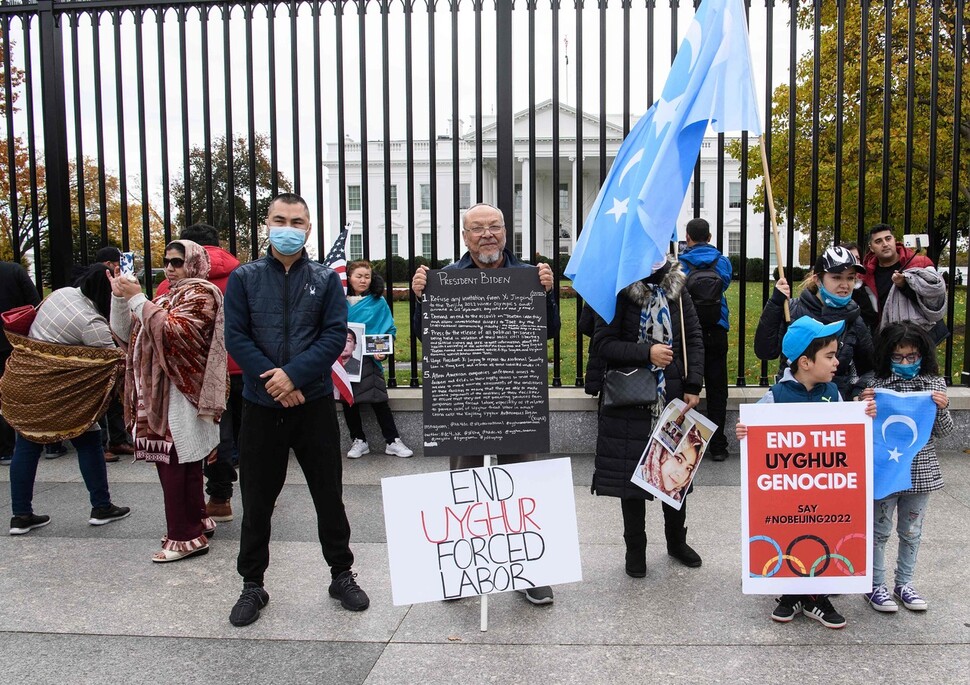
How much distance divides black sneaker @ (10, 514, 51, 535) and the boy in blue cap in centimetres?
435

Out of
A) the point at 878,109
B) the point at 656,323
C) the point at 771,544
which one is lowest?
the point at 771,544

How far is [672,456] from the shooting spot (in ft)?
14.3

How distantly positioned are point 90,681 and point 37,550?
75.5 inches

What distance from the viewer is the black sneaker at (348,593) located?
4020 mm

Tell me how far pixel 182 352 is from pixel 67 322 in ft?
3.72

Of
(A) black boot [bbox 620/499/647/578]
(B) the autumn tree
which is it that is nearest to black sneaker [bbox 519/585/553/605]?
(A) black boot [bbox 620/499/647/578]

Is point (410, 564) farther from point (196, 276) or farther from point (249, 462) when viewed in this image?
point (196, 276)

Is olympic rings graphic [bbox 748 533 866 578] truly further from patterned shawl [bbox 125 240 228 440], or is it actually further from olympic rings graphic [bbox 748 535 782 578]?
patterned shawl [bbox 125 240 228 440]

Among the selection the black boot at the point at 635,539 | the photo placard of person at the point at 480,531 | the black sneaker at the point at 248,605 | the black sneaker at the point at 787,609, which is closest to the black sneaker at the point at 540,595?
the photo placard of person at the point at 480,531

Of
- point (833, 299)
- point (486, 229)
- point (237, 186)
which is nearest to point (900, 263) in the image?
point (833, 299)

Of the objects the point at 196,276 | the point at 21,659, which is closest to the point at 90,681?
the point at 21,659

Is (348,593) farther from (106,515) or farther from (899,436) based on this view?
(899,436)

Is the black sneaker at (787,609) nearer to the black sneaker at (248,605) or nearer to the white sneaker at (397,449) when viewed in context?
the black sneaker at (248,605)

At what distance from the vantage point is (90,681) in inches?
133
